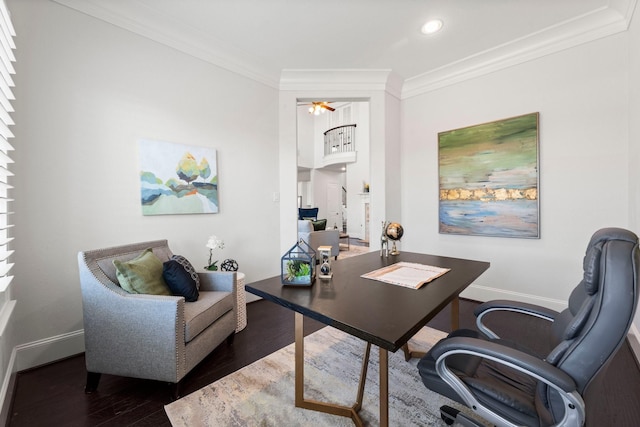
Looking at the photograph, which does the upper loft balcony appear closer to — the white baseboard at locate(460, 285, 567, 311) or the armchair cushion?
the white baseboard at locate(460, 285, 567, 311)

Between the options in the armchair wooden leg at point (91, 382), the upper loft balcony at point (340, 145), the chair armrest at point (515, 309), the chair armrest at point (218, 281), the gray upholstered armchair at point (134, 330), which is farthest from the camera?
the upper loft balcony at point (340, 145)

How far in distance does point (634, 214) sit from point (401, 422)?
253 cm

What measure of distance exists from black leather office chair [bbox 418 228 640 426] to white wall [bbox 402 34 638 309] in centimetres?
213

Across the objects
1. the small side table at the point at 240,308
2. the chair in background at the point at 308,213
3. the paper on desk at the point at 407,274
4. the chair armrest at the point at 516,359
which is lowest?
the small side table at the point at 240,308

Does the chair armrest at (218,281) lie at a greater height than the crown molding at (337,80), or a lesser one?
lesser

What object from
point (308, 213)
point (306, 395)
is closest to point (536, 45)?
point (306, 395)

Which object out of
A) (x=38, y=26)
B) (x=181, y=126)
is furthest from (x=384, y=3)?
(x=38, y=26)

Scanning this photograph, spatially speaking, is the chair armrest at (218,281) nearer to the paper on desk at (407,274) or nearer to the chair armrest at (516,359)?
the paper on desk at (407,274)

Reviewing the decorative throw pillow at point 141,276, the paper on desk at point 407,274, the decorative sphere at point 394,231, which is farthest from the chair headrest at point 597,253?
the decorative throw pillow at point 141,276

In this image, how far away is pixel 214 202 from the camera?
2.80 m

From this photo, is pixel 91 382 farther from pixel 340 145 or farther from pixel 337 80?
pixel 340 145

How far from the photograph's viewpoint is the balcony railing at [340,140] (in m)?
8.69

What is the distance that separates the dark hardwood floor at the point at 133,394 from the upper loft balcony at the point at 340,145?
722 cm

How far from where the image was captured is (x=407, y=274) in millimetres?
1607
